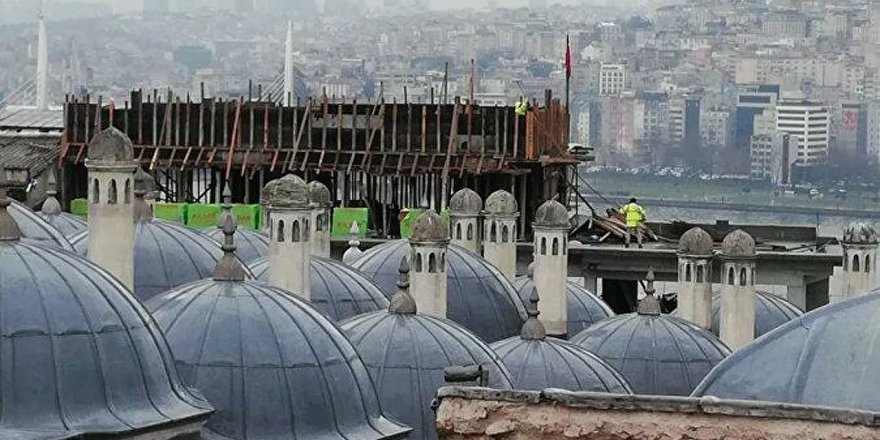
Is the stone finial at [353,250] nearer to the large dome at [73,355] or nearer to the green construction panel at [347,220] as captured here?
the green construction panel at [347,220]

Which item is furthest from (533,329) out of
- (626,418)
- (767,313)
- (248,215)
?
(248,215)

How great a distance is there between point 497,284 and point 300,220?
5244 mm

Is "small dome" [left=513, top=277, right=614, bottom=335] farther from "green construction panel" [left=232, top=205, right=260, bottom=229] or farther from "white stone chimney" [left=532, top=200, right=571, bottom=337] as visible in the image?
"green construction panel" [left=232, top=205, right=260, bottom=229]

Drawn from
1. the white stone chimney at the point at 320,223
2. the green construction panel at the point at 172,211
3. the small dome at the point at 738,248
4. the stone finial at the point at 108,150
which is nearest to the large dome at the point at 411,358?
the stone finial at the point at 108,150

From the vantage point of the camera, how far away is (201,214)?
53.2 meters

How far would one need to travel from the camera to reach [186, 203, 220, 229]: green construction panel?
5250 cm

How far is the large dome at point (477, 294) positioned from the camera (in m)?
34.8

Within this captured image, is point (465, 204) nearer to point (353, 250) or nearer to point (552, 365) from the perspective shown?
point (353, 250)

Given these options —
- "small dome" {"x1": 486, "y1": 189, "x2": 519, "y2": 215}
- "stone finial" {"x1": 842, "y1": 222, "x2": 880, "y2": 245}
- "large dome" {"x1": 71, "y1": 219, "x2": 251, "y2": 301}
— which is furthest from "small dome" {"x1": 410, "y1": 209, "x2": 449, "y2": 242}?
"stone finial" {"x1": 842, "y1": 222, "x2": 880, "y2": 245}

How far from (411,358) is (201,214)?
81.8ft

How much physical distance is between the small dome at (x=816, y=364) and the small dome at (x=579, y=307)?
19.3 m

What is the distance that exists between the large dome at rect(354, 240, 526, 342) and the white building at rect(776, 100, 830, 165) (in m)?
121

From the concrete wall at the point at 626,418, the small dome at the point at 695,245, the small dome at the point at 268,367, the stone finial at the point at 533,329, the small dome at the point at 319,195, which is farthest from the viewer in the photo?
the small dome at the point at 695,245

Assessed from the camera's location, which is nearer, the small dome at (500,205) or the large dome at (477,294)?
the large dome at (477,294)
